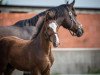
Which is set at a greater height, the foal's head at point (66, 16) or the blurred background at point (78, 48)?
the foal's head at point (66, 16)

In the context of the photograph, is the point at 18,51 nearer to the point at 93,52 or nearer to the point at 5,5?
the point at 93,52

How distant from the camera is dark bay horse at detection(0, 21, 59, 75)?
831cm

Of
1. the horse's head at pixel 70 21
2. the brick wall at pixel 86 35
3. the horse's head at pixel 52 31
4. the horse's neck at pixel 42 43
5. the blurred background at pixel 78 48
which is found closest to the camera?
the horse's head at pixel 52 31

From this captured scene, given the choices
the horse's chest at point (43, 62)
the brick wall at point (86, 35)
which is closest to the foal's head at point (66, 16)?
the horse's chest at point (43, 62)

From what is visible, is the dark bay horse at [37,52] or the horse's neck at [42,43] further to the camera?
the horse's neck at [42,43]

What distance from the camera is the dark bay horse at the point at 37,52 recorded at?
27.3 feet

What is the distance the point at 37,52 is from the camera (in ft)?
27.8

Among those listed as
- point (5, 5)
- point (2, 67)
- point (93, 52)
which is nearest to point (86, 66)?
point (93, 52)

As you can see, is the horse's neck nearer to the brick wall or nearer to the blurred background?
the blurred background

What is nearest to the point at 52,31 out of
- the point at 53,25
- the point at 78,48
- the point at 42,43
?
the point at 53,25

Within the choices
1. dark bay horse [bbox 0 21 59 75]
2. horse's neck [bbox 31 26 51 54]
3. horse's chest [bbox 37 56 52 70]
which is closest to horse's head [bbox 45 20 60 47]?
dark bay horse [bbox 0 21 59 75]

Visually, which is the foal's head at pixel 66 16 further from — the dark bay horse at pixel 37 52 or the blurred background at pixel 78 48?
the blurred background at pixel 78 48

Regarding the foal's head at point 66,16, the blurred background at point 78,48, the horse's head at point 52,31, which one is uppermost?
the foal's head at point 66,16

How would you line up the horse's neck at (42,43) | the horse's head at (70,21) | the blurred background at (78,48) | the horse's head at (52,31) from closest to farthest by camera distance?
1. the horse's head at (52,31)
2. the horse's neck at (42,43)
3. the horse's head at (70,21)
4. the blurred background at (78,48)
